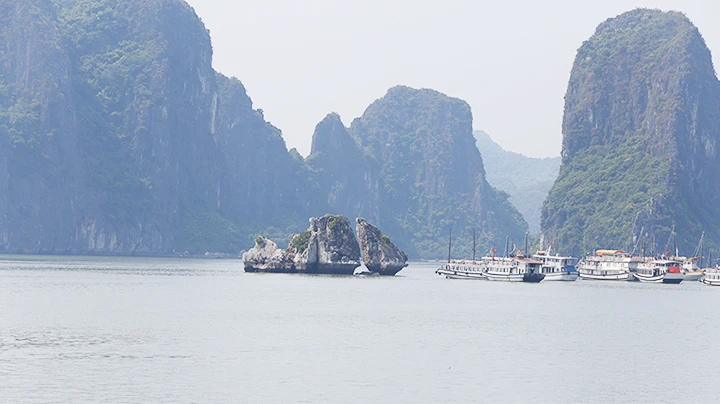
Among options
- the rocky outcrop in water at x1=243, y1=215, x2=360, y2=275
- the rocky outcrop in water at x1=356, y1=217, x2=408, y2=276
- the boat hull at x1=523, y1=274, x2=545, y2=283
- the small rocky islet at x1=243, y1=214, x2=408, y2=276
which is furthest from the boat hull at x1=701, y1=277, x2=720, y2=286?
the rocky outcrop in water at x1=243, y1=215, x2=360, y2=275

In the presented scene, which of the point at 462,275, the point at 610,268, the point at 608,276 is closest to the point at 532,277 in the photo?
the point at 462,275

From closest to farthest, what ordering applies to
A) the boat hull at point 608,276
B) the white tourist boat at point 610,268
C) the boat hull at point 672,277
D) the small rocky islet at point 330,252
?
the small rocky islet at point 330,252, the boat hull at point 672,277, the boat hull at point 608,276, the white tourist boat at point 610,268

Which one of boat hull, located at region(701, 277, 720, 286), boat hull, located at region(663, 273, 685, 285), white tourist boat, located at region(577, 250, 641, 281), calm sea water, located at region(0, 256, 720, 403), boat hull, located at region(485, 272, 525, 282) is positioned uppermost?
white tourist boat, located at region(577, 250, 641, 281)

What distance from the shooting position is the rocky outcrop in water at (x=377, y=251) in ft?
513

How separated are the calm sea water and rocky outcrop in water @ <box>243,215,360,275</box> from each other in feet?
124

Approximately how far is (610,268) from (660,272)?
1568 cm

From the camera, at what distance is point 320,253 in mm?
154875

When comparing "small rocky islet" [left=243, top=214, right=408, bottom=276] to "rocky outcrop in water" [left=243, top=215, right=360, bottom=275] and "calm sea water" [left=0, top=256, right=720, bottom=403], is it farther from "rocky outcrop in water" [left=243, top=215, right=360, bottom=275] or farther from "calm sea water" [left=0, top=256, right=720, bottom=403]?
"calm sea water" [left=0, top=256, right=720, bottom=403]

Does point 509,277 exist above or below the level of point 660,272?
below

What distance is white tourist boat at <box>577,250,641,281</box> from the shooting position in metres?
190

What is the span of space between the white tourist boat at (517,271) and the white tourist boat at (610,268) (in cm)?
3232

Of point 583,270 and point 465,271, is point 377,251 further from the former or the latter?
point 583,270

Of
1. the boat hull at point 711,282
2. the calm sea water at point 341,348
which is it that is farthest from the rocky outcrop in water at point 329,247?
the boat hull at point 711,282

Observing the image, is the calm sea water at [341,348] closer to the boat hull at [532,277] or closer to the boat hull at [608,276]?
the boat hull at [532,277]
